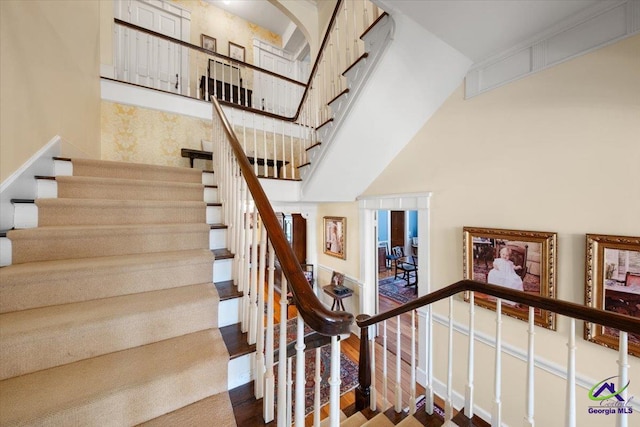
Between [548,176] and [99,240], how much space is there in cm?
299

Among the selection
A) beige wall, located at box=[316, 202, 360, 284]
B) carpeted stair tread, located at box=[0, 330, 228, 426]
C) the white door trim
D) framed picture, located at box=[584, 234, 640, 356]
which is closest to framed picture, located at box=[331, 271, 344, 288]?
beige wall, located at box=[316, 202, 360, 284]

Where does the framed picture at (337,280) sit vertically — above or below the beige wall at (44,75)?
below

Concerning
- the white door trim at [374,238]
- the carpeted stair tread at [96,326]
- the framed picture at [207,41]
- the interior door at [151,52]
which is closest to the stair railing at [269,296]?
the carpeted stair tread at [96,326]

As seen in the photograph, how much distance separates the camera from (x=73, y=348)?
37.8 inches

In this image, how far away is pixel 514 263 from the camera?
191 centimetres

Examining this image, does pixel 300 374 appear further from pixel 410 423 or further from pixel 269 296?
pixel 410 423

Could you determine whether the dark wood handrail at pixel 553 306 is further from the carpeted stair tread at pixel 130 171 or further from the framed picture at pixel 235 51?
the framed picture at pixel 235 51

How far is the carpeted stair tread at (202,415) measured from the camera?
2.95 ft

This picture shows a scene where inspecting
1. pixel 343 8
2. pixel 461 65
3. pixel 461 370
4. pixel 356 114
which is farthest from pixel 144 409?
pixel 343 8

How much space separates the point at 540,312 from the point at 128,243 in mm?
2889

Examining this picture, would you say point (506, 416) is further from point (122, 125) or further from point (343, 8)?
point (122, 125)

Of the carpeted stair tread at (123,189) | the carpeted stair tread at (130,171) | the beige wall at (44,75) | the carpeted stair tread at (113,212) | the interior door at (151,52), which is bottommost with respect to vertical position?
the carpeted stair tread at (113,212)

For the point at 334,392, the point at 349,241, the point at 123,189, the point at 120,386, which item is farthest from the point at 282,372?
the point at 349,241

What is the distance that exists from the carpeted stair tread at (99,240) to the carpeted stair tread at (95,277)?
6 cm
